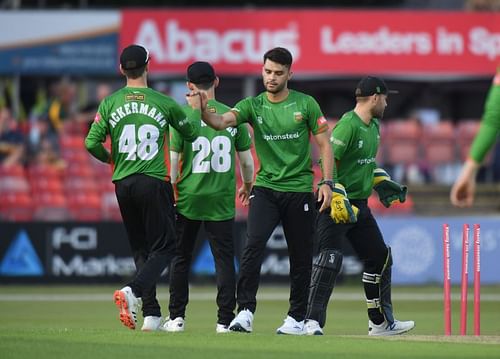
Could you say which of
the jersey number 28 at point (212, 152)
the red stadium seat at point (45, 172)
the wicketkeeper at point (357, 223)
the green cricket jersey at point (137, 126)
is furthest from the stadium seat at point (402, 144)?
the green cricket jersey at point (137, 126)

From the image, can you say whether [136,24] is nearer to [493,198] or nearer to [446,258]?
[493,198]

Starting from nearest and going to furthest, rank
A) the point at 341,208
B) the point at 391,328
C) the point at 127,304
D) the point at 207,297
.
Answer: the point at 127,304
the point at 341,208
the point at 391,328
the point at 207,297

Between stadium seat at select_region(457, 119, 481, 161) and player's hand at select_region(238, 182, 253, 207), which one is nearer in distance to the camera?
player's hand at select_region(238, 182, 253, 207)

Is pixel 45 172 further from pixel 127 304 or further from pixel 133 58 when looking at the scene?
pixel 127 304

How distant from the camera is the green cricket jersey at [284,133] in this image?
10758 mm

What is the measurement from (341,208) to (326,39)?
14247 mm

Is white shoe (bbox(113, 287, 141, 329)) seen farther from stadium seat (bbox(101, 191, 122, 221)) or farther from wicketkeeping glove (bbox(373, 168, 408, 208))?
stadium seat (bbox(101, 191, 122, 221))

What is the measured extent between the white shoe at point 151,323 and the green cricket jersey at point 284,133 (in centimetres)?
159

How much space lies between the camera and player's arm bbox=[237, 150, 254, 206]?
455 inches

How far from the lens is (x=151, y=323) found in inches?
436

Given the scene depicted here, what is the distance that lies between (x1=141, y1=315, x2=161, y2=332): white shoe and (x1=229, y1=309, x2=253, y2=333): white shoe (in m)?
0.72

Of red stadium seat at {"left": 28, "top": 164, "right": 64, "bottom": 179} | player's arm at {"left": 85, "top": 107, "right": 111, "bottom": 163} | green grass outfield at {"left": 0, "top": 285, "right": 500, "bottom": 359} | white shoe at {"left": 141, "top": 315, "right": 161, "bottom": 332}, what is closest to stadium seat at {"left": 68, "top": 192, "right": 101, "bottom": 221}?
red stadium seat at {"left": 28, "top": 164, "right": 64, "bottom": 179}

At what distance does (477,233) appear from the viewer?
10766 millimetres

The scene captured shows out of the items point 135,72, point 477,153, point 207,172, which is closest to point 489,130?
point 477,153
